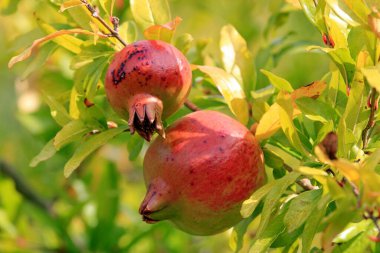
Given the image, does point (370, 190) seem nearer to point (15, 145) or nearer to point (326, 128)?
point (326, 128)

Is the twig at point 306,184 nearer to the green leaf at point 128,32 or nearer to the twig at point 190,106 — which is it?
the twig at point 190,106

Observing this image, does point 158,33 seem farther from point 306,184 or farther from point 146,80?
point 306,184

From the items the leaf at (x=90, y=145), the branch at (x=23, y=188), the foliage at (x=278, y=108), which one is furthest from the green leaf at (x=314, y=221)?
the branch at (x=23, y=188)

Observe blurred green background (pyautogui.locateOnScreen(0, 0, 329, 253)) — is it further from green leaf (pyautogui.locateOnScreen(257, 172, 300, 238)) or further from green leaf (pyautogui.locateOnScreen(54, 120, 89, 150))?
green leaf (pyautogui.locateOnScreen(257, 172, 300, 238))

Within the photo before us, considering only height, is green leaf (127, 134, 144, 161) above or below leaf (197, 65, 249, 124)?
below

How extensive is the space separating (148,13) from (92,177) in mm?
1140

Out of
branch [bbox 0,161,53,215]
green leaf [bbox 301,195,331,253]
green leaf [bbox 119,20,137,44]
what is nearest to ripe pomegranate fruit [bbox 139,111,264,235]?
green leaf [bbox 301,195,331,253]

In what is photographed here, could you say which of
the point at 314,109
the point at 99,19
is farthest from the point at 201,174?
the point at 99,19

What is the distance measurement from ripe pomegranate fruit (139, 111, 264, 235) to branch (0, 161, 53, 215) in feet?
3.89

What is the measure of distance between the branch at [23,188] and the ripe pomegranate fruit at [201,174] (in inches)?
46.7

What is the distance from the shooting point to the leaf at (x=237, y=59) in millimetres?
1357

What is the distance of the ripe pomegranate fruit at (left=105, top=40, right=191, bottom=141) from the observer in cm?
106

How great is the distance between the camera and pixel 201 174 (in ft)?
3.46

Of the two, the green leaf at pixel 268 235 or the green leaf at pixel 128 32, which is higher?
the green leaf at pixel 128 32
